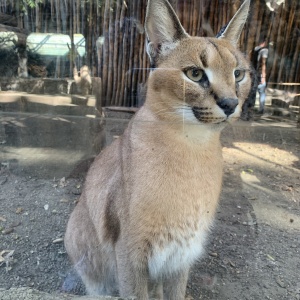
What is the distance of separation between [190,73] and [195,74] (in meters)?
0.02

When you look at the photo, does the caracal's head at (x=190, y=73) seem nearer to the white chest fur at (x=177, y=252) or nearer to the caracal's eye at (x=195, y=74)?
the caracal's eye at (x=195, y=74)

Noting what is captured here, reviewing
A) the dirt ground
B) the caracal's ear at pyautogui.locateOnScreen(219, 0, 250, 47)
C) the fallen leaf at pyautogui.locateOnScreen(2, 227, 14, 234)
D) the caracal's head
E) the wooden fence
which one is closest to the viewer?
the caracal's head

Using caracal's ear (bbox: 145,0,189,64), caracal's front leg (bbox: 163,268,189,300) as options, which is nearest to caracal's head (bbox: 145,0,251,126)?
caracal's ear (bbox: 145,0,189,64)

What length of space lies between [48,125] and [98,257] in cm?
79

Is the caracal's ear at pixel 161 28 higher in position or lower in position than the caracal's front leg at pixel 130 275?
higher

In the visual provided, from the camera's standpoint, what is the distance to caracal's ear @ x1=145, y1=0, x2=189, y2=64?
1277mm

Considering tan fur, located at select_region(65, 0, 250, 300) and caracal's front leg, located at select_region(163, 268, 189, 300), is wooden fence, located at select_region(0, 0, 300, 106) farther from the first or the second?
caracal's front leg, located at select_region(163, 268, 189, 300)

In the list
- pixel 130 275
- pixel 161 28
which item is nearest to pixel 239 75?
pixel 161 28

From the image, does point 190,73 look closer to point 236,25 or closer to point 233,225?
point 236,25

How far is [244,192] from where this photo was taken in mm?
2051

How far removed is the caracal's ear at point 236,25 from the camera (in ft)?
4.57

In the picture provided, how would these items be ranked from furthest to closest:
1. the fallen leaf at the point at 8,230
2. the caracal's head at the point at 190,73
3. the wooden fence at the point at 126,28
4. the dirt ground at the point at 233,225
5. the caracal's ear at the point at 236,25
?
1. the fallen leaf at the point at 8,230
2. the dirt ground at the point at 233,225
3. the wooden fence at the point at 126,28
4. the caracal's ear at the point at 236,25
5. the caracal's head at the point at 190,73

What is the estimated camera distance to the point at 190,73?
127 cm

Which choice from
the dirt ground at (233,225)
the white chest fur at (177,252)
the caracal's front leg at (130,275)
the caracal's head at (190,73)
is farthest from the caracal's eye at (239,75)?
the caracal's front leg at (130,275)
